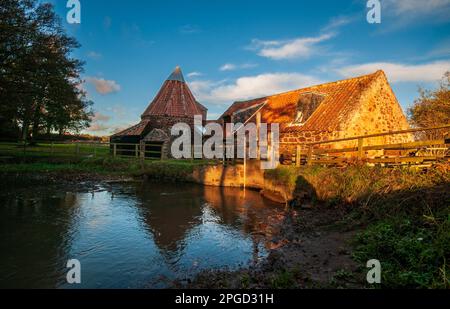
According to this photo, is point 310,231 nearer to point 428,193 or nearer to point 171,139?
point 428,193

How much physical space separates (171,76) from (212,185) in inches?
717

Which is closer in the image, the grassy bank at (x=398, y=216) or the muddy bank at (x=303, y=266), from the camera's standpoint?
the grassy bank at (x=398, y=216)

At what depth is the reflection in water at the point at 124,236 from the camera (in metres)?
4.86

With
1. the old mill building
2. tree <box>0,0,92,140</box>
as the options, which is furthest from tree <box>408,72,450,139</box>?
tree <box>0,0,92,140</box>

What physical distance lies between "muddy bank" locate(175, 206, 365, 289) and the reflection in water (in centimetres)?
51

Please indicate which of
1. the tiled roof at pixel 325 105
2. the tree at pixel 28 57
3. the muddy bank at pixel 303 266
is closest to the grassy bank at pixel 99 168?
the tree at pixel 28 57

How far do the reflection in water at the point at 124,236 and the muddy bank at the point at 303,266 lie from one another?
20.2 inches

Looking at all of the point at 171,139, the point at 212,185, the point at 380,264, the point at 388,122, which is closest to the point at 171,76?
the point at 171,139

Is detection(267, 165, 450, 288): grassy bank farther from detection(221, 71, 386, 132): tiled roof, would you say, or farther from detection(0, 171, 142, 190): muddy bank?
detection(0, 171, 142, 190): muddy bank

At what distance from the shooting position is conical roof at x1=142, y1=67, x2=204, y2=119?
93.9 ft

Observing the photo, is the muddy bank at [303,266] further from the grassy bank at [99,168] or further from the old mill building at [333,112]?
the grassy bank at [99,168]

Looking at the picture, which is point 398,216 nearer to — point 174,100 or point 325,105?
point 325,105

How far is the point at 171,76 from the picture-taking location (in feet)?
101

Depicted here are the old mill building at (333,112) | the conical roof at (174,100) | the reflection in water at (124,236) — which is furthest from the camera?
the conical roof at (174,100)
